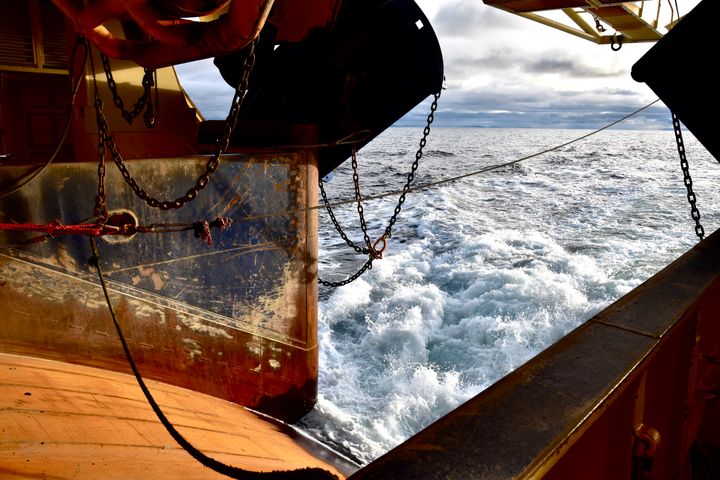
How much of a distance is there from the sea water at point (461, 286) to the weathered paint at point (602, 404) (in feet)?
12.9

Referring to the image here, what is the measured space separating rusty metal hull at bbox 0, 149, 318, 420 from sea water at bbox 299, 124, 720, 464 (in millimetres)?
1133

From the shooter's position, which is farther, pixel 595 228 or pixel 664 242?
pixel 595 228

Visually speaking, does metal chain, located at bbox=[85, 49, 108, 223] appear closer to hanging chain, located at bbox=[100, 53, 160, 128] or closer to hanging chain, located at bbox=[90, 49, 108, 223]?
hanging chain, located at bbox=[90, 49, 108, 223]

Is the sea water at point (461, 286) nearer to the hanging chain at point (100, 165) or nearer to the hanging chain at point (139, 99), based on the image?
the hanging chain at point (100, 165)

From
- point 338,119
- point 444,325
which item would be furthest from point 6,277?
point 444,325

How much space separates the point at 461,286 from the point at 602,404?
9.57 meters

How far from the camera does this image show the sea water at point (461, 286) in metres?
6.68

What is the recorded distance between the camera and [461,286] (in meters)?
10.7

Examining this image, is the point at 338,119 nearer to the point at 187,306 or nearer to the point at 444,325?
the point at 187,306

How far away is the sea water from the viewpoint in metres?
6.68

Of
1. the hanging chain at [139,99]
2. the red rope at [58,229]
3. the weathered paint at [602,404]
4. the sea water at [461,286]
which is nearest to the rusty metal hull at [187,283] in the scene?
the red rope at [58,229]

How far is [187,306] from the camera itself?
13.5ft

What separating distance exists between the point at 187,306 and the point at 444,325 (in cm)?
579

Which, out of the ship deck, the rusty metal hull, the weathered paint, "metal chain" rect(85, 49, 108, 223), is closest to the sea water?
the rusty metal hull
